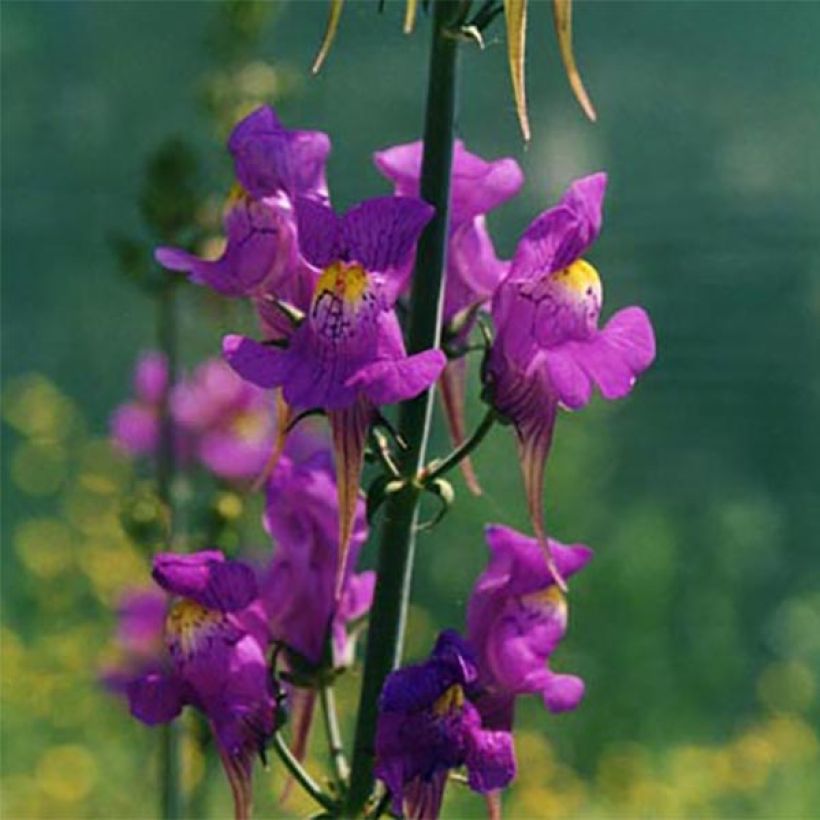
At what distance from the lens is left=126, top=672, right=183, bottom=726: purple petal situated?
1460 millimetres

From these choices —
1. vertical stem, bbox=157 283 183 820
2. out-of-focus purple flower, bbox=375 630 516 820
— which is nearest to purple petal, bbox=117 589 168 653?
vertical stem, bbox=157 283 183 820

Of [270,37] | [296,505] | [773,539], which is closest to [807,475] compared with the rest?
[773,539]

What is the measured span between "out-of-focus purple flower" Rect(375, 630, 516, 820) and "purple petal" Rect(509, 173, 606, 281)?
22 cm

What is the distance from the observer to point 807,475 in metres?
4.78

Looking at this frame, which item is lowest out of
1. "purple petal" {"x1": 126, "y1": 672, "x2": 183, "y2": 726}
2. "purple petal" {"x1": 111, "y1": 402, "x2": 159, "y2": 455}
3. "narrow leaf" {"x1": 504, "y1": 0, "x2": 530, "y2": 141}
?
"purple petal" {"x1": 111, "y1": 402, "x2": 159, "y2": 455}

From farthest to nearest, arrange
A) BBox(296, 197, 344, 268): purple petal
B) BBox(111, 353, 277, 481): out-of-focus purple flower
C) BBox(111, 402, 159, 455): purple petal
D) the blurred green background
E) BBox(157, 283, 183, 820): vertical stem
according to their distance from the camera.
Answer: the blurred green background
BBox(111, 402, 159, 455): purple petal
BBox(111, 353, 277, 481): out-of-focus purple flower
BBox(157, 283, 183, 820): vertical stem
BBox(296, 197, 344, 268): purple petal

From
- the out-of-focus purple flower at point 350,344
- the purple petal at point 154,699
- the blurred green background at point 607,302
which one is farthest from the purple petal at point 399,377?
the blurred green background at point 607,302

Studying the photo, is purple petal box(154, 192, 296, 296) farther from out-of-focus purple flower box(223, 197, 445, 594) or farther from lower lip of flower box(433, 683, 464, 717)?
lower lip of flower box(433, 683, 464, 717)

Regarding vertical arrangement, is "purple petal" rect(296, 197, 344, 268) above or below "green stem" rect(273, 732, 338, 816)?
above

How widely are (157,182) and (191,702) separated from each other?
900mm

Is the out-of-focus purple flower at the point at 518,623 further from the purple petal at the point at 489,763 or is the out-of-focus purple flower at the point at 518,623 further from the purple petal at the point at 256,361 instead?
the purple petal at the point at 256,361

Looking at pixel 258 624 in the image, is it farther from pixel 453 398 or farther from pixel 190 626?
pixel 453 398

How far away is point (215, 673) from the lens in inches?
57.8

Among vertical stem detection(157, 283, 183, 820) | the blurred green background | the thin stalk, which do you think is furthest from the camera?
the blurred green background
